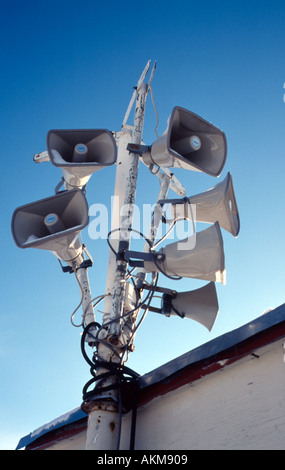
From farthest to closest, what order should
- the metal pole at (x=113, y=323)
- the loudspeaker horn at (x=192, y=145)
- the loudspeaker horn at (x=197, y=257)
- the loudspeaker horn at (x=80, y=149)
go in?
the loudspeaker horn at (x=80, y=149), the loudspeaker horn at (x=192, y=145), the loudspeaker horn at (x=197, y=257), the metal pole at (x=113, y=323)

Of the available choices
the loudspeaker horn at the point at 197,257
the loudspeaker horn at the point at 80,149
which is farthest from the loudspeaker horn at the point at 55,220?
the loudspeaker horn at the point at 197,257

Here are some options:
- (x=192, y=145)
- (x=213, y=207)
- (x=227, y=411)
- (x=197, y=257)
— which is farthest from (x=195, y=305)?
(x=192, y=145)

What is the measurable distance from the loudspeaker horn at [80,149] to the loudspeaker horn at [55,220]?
0.25 m

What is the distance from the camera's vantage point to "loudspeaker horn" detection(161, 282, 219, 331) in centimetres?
379

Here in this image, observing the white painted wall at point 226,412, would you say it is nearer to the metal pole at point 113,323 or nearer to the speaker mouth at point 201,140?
the metal pole at point 113,323

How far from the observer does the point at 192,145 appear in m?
3.84

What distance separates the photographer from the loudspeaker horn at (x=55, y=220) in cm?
350

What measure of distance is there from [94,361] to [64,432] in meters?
1.16

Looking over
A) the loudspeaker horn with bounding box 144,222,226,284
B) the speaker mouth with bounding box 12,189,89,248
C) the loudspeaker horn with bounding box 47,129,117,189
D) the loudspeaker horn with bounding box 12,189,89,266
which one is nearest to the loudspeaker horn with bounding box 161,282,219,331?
the loudspeaker horn with bounding box 144,222,226,284

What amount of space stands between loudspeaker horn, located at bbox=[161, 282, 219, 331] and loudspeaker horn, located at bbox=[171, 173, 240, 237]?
51cm

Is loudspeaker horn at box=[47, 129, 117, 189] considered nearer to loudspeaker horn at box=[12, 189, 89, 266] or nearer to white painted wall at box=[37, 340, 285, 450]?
loudspeaker horn at box=[12, 189, 89, 266]

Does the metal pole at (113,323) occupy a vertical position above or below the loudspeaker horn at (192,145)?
below
